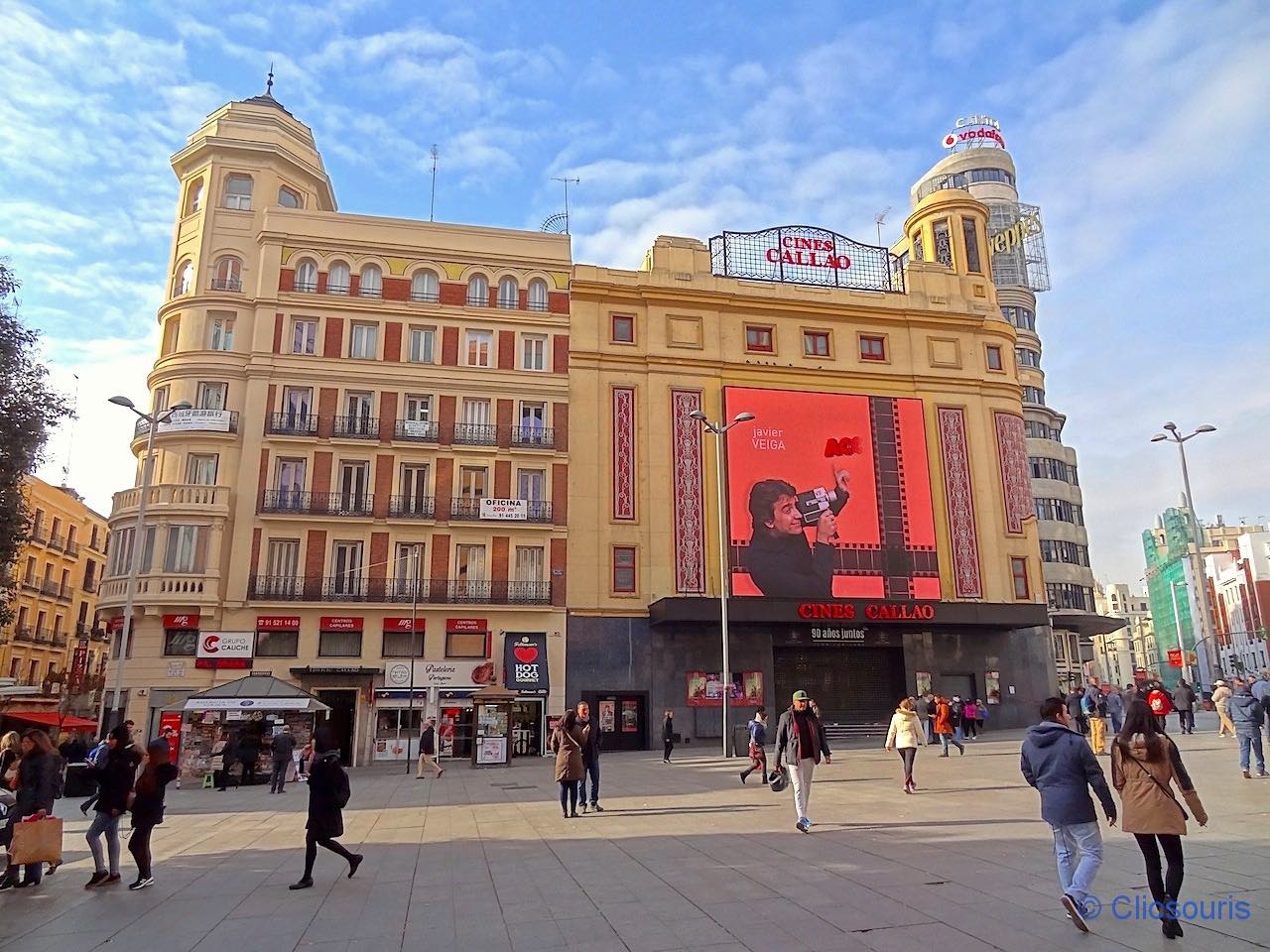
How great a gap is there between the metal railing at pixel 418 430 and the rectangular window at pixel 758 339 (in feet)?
49.4

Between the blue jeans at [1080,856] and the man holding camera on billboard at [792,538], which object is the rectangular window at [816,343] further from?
the blue jeans at [1080,856]

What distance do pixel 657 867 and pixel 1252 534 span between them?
110 metres

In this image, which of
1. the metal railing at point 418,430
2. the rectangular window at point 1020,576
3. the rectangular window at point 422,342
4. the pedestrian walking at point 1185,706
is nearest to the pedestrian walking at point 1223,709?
the pedestrian walking at point 1185,706

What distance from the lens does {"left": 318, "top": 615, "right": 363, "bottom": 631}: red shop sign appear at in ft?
112

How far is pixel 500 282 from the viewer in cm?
3962

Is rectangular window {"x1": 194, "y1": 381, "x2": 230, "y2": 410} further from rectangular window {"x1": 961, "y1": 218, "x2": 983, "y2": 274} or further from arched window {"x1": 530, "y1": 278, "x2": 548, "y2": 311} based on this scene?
rectangular window {"x1": 961, "y1": 218, "x2": 983, "y2": 274}

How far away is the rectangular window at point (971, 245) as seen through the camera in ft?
153

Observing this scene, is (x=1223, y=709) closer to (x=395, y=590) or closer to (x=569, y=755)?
(x=569, y=755)

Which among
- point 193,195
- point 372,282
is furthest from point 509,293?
point 193,195

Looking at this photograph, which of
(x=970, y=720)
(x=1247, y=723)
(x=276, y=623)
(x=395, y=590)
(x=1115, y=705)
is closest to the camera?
(x=1247, y=723)

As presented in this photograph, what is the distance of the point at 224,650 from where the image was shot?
33156 mm

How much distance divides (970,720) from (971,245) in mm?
26547

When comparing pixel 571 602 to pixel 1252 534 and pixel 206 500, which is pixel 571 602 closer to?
pixel 206 500

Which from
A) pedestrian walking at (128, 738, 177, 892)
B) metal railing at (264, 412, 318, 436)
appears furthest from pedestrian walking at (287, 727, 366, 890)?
metal railing at (264, 412, 318, 436)
